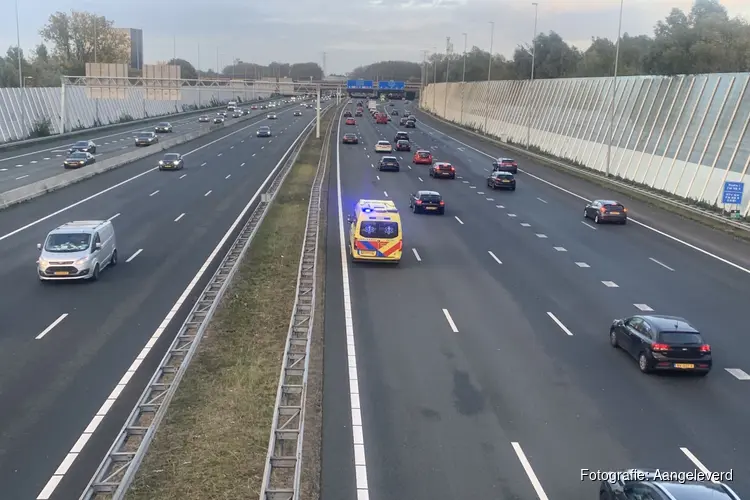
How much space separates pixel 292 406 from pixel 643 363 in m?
8.45

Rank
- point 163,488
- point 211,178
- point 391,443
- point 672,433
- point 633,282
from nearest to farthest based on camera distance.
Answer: point 163,488 → point 391,443 → point 672,433 → point 633,282 → point 211,178

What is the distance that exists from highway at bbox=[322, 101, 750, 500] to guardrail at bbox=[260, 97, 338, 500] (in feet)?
2.16

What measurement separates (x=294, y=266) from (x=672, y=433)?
50.9 feet

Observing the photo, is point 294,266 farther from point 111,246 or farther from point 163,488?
point 163,488

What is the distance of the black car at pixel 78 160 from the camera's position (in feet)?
183

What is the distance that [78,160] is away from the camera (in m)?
55.8

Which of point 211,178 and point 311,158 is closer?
point 211,178

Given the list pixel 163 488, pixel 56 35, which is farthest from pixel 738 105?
pixel 56 35

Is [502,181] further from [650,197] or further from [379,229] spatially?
[379,229]

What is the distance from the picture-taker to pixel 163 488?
11.1 m

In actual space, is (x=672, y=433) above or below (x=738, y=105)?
below

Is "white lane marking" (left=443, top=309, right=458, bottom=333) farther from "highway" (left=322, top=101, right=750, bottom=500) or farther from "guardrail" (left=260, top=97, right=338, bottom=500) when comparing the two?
"guardrail" (left=260, top=97, right=338, bottom=500)

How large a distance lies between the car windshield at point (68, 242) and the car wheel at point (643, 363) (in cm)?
1678

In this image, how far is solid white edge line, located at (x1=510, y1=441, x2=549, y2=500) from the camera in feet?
38.2
